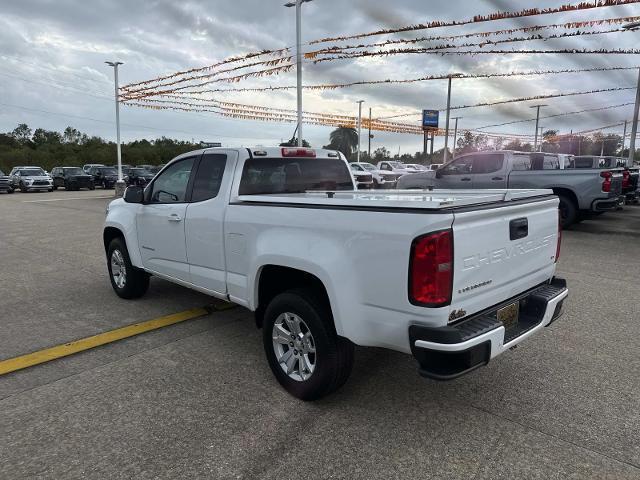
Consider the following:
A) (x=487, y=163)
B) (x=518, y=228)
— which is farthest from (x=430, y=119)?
(x=518, y=228)

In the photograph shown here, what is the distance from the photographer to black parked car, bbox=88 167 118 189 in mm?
33906

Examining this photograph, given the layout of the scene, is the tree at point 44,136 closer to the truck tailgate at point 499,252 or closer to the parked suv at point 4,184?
the parked suv at point 4,184

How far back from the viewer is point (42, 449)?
2.72 m

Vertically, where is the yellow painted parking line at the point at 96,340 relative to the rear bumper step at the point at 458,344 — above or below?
below

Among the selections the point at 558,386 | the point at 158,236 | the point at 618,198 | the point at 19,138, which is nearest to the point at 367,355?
the point at 558,386

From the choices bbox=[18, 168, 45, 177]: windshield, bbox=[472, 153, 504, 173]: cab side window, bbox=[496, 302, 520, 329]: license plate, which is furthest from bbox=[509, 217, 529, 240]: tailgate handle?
bbox=[18, 168, 45, 177]: windshield

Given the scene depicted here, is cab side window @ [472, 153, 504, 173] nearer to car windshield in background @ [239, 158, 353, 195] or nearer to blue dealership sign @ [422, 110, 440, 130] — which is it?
car windshield in background @ [239, 158, 353, 195]

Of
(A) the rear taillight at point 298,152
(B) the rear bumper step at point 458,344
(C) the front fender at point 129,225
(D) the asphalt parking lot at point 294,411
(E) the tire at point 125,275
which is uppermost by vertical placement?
(A) the rear taillight at point 298,152

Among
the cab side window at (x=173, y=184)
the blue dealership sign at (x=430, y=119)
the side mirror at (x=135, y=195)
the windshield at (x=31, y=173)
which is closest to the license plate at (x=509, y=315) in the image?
the cab side window at (x=173, y=184)

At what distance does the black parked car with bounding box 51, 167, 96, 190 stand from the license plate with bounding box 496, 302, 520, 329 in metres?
33.8

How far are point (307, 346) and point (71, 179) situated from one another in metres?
33.2

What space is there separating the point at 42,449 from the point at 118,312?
263 cm

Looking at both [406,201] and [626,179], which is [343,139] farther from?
[406,201]

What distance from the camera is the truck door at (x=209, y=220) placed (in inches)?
154
